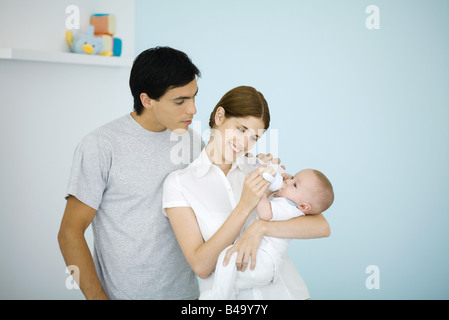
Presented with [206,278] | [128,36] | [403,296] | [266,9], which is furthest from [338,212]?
[206,278]

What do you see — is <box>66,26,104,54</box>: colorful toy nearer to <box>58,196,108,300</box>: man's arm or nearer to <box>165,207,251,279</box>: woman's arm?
<box>58,196,108,300</box>: man's arm

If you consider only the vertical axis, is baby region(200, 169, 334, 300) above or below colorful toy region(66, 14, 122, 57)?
below

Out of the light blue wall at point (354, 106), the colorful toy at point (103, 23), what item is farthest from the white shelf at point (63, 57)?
the light blue wall at point (354, 106)

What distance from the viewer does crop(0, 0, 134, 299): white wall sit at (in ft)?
8.06

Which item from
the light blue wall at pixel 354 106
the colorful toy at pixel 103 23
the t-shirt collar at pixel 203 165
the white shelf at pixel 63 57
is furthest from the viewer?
the light blue wall at pixel 354 106

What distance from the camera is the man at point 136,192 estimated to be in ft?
5.52

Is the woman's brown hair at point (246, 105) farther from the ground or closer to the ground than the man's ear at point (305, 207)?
farther from the ground

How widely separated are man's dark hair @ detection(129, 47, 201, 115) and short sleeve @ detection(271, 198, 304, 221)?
1.74 ft

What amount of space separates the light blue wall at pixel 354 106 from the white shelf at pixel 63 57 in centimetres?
57

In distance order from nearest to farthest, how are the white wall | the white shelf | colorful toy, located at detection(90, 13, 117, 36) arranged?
1. the white shelf
2. the white wall
3. colorful toy, located at detection(90, 13, 117, 36)

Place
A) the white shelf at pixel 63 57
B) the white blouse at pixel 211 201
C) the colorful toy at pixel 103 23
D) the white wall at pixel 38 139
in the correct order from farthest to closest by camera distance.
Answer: the colorful toy at pixel 103 23 → the white wall at pixel 38 139 → the white shelf at pixel 63 57 → the white blouse at pixel 211 201

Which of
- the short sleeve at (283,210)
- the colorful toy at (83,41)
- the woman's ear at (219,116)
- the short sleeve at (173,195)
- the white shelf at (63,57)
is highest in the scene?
the colorful toy at (83,41)

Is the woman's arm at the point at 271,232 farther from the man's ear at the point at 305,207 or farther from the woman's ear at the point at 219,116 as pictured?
the woman's ear at the point at 219,116

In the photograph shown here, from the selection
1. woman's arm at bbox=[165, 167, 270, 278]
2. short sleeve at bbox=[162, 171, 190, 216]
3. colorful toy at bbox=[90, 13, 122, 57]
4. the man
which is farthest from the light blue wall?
woman's arm at bbox=[165, 167, 270, 278]
